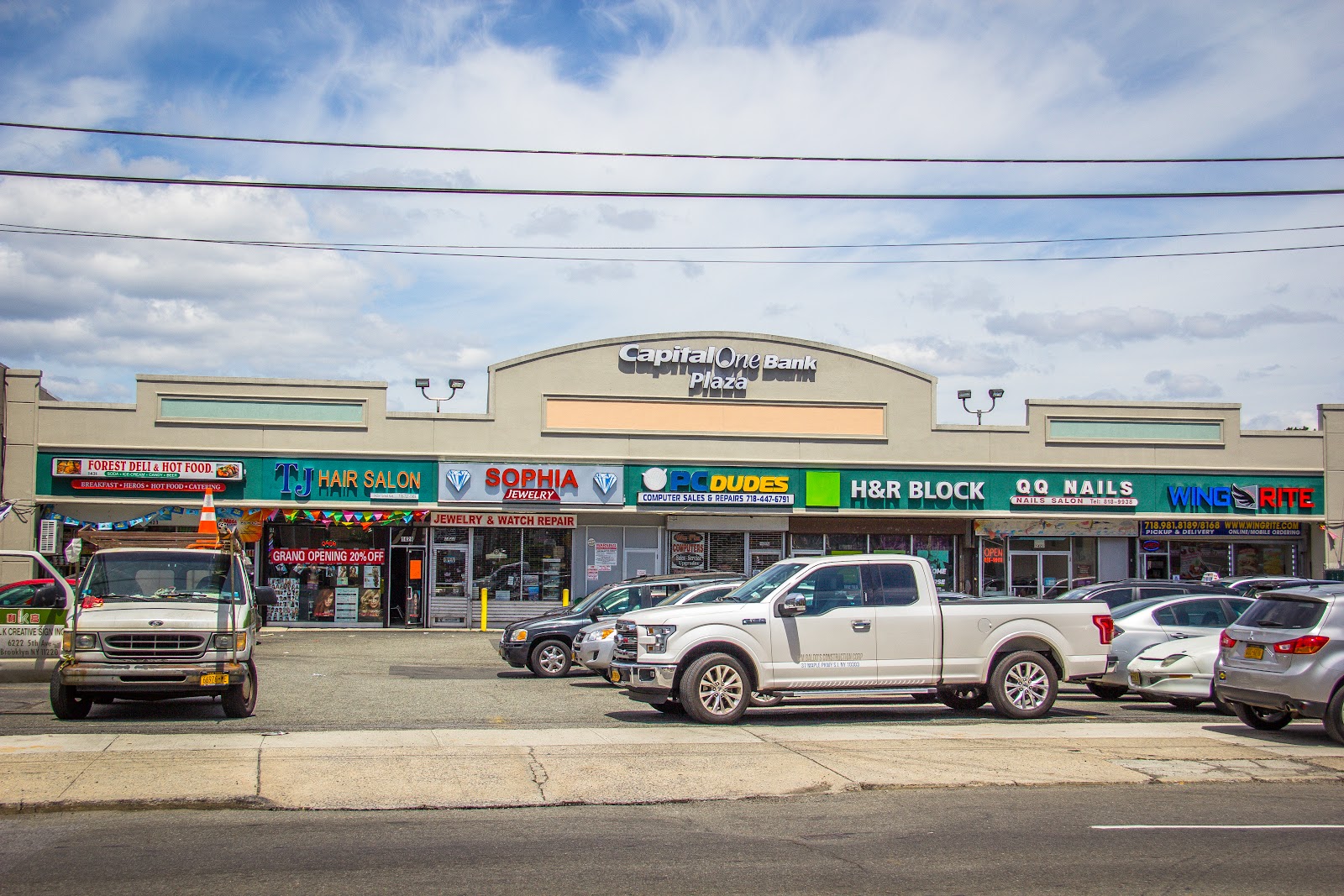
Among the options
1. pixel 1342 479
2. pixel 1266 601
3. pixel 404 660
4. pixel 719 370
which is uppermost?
pixel 719 370

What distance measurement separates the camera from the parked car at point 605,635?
17703 millimetres

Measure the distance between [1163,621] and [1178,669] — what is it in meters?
1.06

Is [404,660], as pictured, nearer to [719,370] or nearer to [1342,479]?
[719,370]

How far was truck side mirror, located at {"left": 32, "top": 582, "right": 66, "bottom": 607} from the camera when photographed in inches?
556

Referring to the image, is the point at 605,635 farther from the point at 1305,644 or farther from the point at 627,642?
the point at 1305,644

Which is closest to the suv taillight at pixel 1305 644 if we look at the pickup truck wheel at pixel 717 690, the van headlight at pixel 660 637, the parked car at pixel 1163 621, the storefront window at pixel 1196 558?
the parked car at pixel 1163 621

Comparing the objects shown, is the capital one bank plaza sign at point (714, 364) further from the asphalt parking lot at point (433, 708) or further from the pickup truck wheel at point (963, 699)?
the pickup truck wheel at point (963, 699)

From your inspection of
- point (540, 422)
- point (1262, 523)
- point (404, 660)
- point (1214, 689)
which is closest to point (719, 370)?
point (540, 422)

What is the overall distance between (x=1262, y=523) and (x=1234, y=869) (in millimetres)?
31454

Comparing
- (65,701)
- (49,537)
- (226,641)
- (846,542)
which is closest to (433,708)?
(226,641)

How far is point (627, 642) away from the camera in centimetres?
1369

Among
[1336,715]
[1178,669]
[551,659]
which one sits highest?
[1178,669]

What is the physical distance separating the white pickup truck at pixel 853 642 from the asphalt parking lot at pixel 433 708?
0.62 metres

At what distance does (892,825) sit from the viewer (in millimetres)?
8531
